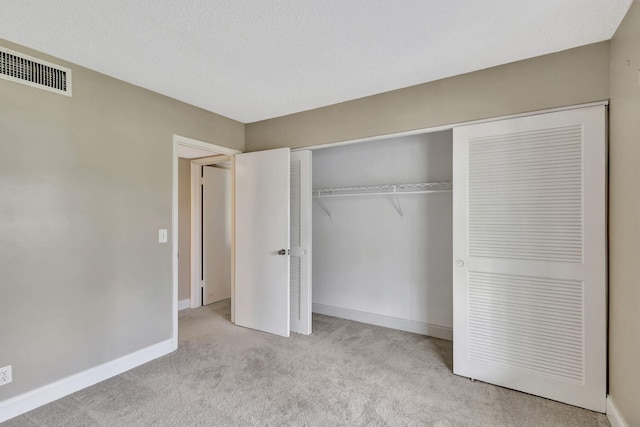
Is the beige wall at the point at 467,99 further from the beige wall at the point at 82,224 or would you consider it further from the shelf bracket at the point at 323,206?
the beige wall at the point at 82,224

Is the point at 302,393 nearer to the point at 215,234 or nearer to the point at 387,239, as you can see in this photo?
the point at 387,239

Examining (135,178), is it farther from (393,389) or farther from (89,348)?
(393,389)

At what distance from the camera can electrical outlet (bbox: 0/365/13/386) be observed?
1.93 m

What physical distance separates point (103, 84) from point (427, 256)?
3.36m

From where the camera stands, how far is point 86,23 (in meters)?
1.77

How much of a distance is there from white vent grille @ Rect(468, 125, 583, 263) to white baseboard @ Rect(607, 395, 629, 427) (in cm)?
88

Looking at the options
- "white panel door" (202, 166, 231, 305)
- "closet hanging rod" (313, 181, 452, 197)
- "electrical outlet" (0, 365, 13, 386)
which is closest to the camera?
"electrical outlet" (0, 365, 13, 386)

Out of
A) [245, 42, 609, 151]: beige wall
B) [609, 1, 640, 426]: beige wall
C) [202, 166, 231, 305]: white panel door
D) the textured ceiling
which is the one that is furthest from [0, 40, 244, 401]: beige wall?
[609, 1, 640, 426]: beige wall

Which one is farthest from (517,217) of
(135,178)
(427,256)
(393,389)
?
(135,178)

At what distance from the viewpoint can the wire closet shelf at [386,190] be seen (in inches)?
125

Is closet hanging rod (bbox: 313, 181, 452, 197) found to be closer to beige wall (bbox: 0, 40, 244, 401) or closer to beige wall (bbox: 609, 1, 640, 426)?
beige wall (bbox: 609, 1, 640, 426)

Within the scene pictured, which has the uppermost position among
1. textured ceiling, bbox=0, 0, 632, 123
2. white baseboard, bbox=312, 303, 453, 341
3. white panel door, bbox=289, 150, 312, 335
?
textured ceiling, bbox=0, 0, 632, 123

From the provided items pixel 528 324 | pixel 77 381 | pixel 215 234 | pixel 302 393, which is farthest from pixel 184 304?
pixel 528 324

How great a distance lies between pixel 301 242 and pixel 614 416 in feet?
8.66
